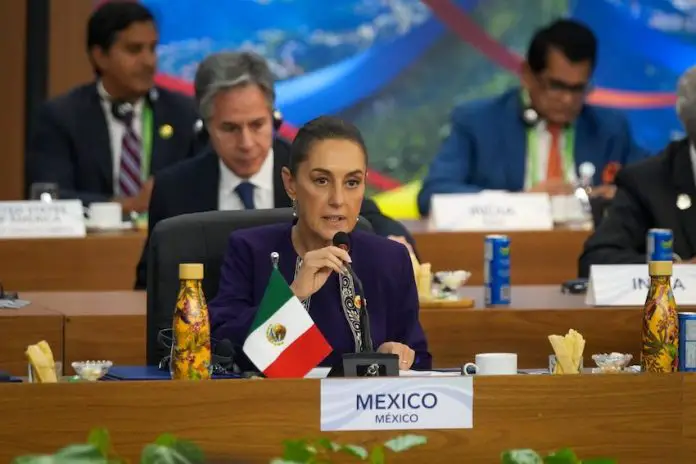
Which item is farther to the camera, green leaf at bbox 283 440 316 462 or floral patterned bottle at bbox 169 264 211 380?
floral patterned bottle at bbox 169 264 211 380

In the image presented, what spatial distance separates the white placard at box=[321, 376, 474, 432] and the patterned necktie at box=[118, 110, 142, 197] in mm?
4093

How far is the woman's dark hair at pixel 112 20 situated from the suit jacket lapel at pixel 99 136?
21 centimetres

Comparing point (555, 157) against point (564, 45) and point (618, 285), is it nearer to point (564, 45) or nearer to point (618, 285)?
point (564, 45)

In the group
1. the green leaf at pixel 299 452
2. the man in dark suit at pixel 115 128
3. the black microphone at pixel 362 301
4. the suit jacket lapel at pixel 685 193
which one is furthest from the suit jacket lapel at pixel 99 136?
the green leaf at pixel 299 452

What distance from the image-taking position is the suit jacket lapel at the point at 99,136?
6.86 metres

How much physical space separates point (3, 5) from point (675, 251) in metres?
4.35

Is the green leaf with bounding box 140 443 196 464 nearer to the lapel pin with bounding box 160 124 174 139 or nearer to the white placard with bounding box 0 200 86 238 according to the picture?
the white placard with bounding box 0 200 86 238

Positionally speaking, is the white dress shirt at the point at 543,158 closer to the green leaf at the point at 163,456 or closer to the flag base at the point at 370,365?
the flag base at the point at 370,365

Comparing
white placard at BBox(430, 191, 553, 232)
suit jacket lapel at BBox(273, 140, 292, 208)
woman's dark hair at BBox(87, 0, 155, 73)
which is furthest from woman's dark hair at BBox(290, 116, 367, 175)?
woman's dark hair at BBox(87, 0, 155, 73)

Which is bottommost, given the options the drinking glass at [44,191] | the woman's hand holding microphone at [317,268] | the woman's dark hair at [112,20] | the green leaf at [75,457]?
the green leaf at [75,457]

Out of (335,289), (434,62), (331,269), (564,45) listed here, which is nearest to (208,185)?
(335,289)

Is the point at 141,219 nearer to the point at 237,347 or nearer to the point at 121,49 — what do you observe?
the point at 121,49

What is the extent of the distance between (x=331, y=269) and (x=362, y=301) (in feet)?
0.74

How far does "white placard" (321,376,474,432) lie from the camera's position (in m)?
2.84
